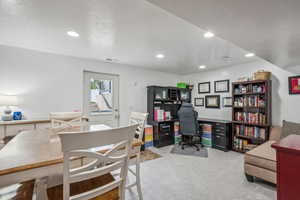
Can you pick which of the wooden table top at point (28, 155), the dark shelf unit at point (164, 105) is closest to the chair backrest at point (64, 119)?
the wooden table top at point (28, 155)

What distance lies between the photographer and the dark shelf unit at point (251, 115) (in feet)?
10.3

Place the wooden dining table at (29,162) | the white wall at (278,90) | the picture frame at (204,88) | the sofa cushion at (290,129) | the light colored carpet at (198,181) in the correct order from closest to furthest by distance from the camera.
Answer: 1. the wooden dining table at (29,162)
2. the light colored carpet at (198,181)
3. the sofa cushion at (290,129)
4. the white wall at (278,90)
5. the picture frame at (204,88)

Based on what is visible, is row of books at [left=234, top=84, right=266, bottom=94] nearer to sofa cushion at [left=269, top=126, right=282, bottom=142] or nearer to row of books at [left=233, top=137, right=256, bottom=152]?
sofa cushion at [left=269, top=126, right=282, bottom=142]

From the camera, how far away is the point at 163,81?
4852mm

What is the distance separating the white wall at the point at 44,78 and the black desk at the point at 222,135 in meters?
2.59

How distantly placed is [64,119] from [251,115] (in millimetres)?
3977

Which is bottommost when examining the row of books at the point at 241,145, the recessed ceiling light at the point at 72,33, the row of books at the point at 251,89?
the row of books at the point at 241,145

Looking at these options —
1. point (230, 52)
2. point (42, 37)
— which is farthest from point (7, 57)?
point (230, 52)

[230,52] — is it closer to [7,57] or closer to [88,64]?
[88,64]

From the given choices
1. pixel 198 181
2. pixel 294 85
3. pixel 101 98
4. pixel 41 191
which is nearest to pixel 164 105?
pixel 101 98

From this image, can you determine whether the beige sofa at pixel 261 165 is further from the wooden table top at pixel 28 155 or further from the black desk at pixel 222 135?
the wooden table top at pixel 28 155

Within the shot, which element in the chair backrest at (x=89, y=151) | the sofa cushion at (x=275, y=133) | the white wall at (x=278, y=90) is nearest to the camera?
the chair backrest at (x=89, y=151)

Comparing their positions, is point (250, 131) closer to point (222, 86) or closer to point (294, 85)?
point (294, 85)

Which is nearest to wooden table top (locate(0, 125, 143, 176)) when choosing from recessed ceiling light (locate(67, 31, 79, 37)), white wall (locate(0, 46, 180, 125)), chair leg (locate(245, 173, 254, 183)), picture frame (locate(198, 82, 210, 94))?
recessed ceiling light (locate(67, 31, 79, 37))
